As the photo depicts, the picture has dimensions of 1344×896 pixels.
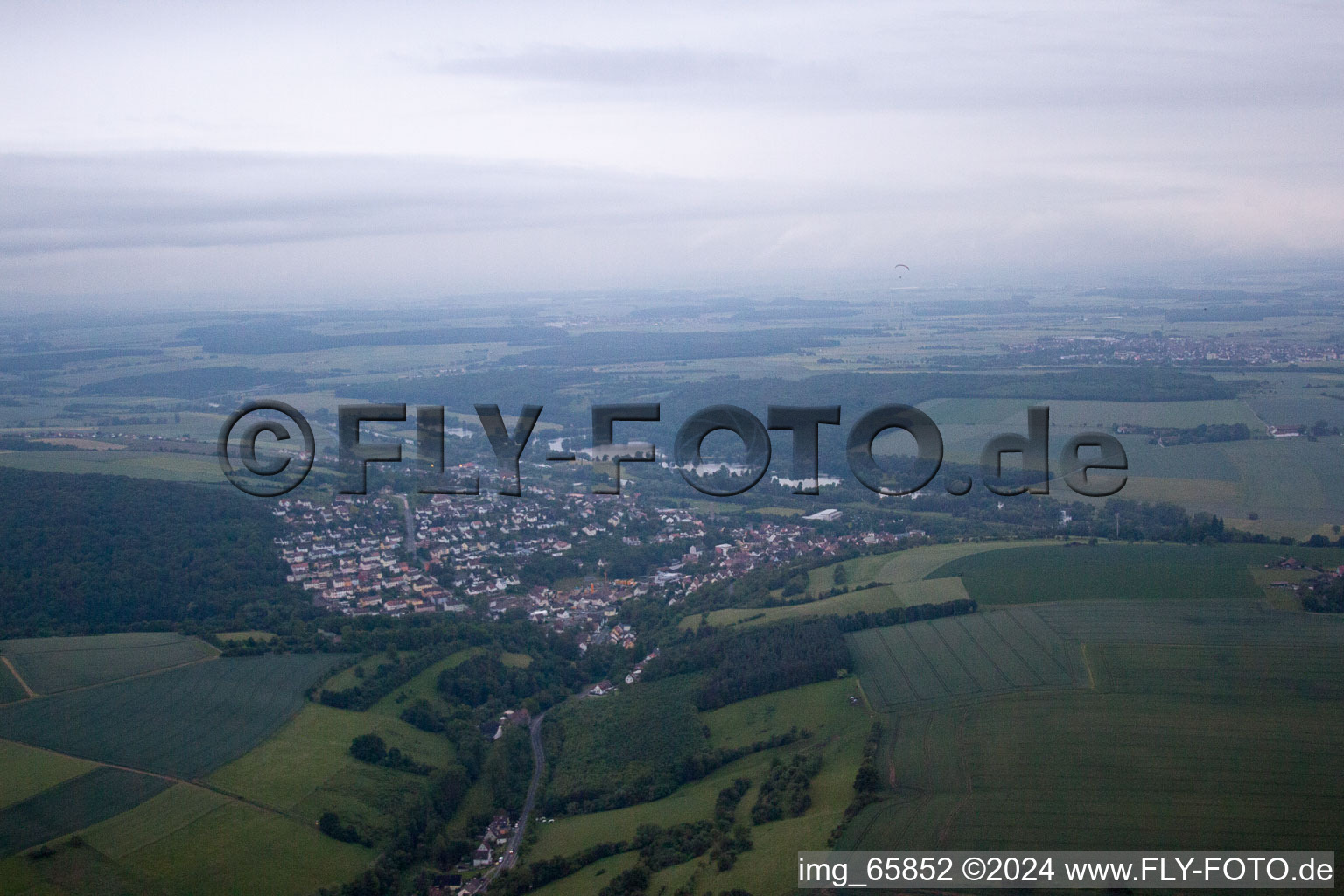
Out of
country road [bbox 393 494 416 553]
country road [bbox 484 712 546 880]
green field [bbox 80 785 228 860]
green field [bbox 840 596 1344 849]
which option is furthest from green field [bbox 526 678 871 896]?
country road [bbox 393 494 416 553]

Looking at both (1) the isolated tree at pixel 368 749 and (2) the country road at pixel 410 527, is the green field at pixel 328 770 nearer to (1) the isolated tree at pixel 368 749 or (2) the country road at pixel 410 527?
(1) the isolated tree at pixel 368 749

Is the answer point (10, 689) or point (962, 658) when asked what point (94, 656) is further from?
point (962, 658)

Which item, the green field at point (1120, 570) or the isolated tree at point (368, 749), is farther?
the green field at point (1120, 570)

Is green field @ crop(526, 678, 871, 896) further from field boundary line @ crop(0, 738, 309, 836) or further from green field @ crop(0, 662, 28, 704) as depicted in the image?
green field @ crop(0, 662, 28, 704)

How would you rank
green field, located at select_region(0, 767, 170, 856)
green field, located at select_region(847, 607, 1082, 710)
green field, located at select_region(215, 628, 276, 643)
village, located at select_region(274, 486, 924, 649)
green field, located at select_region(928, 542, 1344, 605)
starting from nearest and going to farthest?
green field, located at select_region(0, 767, 170, 856), green field, located at select_region(847, 607, 1082, 710), green field, located at select_region(928, 542, 1344, 605), green field, located at select_region(215, 628, 276, 643), village, located at select_region(274, 486, 924, 649)

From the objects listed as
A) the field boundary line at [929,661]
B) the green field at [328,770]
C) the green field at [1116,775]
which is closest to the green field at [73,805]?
the green field at [328,770]

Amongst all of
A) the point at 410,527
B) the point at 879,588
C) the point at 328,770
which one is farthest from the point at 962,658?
the point at 410,527

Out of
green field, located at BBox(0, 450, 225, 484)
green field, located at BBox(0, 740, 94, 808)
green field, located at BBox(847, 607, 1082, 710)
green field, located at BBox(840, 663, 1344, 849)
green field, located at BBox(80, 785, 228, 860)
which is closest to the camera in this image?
green field, located at BBox(840, 663, 1344, 849)
